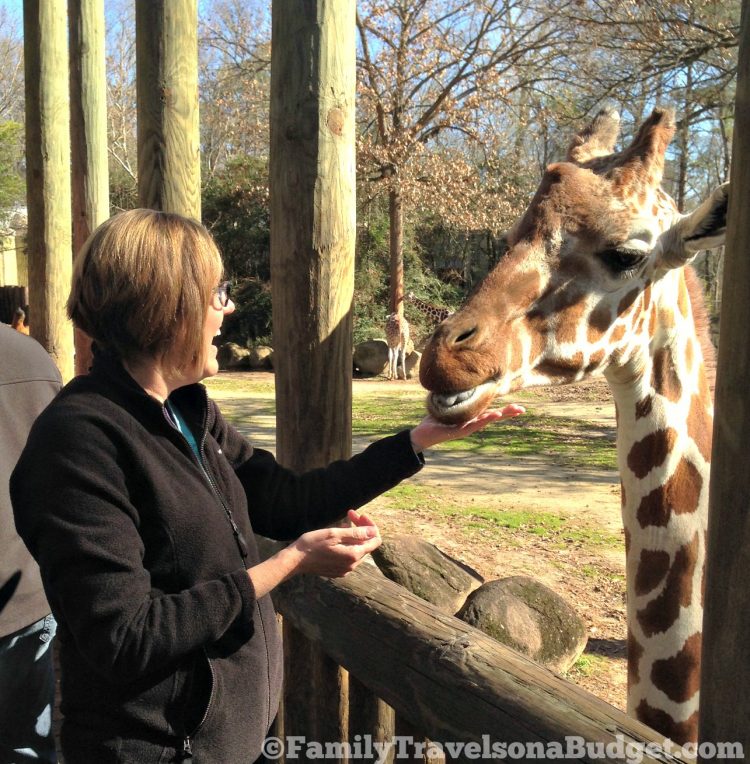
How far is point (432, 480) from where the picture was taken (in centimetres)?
790

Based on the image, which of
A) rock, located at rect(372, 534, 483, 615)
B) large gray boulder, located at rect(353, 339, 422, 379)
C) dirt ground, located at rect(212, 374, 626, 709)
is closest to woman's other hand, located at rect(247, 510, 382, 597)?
rock, located at rect(372, 534, 483, 615)

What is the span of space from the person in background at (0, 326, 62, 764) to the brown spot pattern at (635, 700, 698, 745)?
75.3 inches

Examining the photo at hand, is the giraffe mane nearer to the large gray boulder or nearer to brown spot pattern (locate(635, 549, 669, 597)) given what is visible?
brown spot pattern (locate(635, 549, 669, 597))

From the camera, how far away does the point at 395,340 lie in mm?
18047

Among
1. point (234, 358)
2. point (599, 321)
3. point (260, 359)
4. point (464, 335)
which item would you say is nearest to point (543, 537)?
point (599, 321)

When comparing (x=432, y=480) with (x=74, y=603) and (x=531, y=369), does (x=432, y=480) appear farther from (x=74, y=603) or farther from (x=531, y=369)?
(x=74, y=603)

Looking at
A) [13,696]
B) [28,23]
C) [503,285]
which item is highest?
[28,23]

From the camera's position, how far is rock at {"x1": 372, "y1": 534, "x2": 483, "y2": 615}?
3932 mm

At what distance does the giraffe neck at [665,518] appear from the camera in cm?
245

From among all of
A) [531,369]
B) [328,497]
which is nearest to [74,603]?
[328,497]

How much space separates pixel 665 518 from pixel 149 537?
66.1 inches

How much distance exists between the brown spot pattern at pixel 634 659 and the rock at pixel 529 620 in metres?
1.09

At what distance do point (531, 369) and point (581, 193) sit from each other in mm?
595

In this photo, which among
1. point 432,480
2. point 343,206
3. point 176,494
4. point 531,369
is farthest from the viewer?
point 432,480
